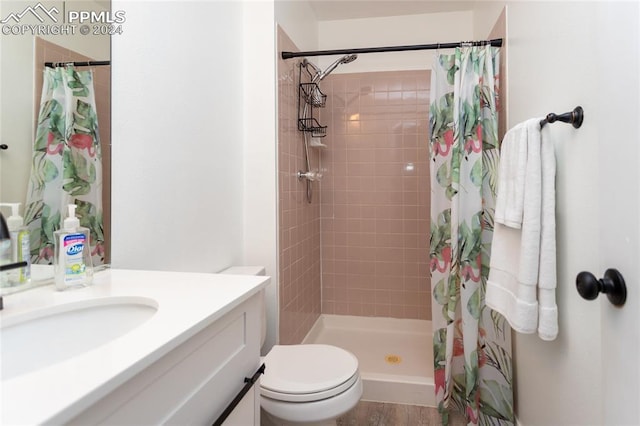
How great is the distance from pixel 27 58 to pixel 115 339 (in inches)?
26.9

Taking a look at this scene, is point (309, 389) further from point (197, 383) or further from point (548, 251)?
point (548, 251)

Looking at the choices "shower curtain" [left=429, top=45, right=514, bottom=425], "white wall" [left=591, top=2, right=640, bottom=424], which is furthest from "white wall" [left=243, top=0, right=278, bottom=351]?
"white wall" [left=591, top=2, right=640, bottom=424]

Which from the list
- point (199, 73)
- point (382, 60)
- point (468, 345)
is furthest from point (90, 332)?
point (382, 60)

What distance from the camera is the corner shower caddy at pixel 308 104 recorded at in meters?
2.47

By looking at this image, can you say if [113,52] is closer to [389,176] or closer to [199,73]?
[199,73]

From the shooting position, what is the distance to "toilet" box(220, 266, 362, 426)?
52.1 inches

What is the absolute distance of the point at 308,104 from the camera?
2.63 m

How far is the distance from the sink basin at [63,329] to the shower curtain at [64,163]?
216mm

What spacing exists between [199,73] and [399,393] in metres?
1.98

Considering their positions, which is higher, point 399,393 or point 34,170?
point 34,170

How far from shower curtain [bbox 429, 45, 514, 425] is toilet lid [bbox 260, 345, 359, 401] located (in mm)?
690

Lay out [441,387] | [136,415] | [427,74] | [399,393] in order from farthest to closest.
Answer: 1. [427,74]
2. [399,393]
3. [441,387]
4. [136,415]

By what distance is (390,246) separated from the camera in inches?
118

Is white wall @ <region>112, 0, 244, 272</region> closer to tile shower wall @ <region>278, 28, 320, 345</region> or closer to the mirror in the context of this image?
the mirror
